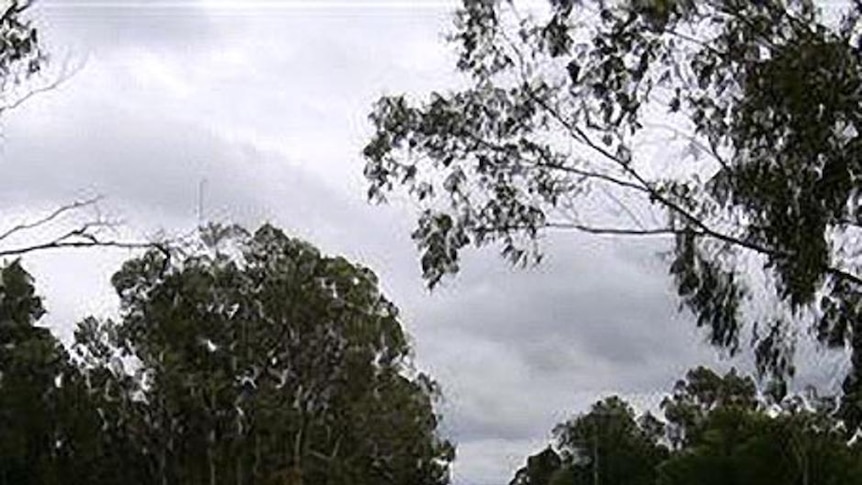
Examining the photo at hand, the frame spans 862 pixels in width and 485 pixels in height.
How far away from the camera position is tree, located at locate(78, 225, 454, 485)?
39.1 m

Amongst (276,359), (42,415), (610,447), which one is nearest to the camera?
(276,359)

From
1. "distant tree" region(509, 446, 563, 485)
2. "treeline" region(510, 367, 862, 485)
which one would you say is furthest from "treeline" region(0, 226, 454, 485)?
"distant tree" region(509, 446, 563, 485)

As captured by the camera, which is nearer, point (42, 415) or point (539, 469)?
point (42, 415)

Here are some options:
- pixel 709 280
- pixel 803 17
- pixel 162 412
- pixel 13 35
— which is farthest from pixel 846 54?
pixel 162 412

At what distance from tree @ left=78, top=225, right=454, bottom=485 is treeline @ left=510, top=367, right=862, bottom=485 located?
25.4ft

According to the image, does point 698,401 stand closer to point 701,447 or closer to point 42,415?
point 701,447

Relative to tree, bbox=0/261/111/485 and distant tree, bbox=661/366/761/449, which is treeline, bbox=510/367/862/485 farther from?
tree, bbox=0/261/111/485

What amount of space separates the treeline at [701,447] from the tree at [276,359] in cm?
775

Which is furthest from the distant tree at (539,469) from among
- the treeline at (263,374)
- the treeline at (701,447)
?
the treeline at (263,374)

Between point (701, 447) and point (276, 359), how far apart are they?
11.9 m

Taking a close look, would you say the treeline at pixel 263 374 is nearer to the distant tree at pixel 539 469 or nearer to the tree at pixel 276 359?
the tree at pixel 276 359

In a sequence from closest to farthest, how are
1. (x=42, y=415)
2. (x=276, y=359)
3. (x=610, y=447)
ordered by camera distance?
(x=276, y=359)
(x=42, y=415)
(x=610, y=447)

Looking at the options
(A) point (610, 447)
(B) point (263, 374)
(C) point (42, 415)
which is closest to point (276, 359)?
(B) point (263, 374)

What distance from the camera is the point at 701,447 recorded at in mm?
44562
